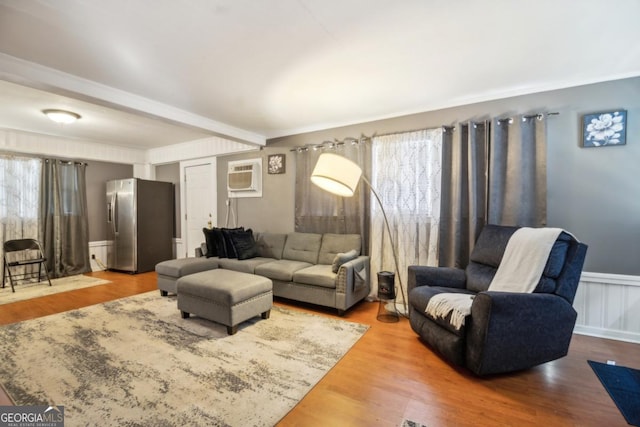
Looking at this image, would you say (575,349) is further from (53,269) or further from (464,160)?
(53,269)

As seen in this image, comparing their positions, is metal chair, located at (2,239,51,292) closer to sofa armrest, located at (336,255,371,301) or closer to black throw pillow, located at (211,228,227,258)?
black throw pillow, located at (211,228,227,258)

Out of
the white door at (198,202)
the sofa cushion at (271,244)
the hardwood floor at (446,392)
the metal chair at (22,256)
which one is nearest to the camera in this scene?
the hardwood floor at (446,392)

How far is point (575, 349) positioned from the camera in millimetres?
2311

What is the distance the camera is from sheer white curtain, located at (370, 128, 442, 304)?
3.14 meters

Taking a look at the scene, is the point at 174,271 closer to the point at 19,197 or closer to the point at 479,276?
the point at 19,197

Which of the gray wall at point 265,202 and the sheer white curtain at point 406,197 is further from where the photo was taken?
the gray wall at point 265,202

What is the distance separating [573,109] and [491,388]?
2643 mm

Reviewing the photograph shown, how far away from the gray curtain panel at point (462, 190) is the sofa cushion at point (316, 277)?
1271mm

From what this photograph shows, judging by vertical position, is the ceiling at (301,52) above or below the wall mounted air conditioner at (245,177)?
above

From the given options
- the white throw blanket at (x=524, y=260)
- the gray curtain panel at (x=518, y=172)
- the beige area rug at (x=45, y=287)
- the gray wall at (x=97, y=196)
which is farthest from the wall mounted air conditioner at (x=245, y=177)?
the white throw blanket at (x=524, y=260)

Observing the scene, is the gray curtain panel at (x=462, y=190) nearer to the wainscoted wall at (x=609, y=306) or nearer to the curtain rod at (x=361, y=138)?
the curtain rod at (x=361, y=138)

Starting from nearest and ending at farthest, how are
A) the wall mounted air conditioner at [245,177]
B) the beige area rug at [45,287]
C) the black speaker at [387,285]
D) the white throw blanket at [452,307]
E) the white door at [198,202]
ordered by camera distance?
the white throw blanket at [452,307]
the black speaker at [387,285]
the beige area rug at [45,287]
the wall mounted air conditioner at [245,177]
the white door at [198,202]

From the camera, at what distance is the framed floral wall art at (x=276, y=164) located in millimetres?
4340
